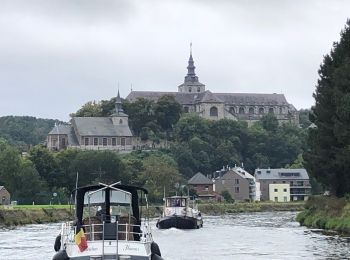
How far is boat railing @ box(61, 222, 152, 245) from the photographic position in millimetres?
35156

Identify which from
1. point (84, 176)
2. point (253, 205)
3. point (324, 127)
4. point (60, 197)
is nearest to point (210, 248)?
point (324, 127)

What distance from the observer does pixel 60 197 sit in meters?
146

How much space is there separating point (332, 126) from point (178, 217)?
21.0m

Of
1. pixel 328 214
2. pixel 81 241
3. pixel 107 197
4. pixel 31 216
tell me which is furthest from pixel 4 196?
pixel 81 241

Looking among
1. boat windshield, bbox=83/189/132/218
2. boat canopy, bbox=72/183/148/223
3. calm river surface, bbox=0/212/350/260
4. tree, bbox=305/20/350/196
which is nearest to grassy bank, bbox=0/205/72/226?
calm river surface, bbox=0/212/350/260

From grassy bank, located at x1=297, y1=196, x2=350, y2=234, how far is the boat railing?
29.9 meters

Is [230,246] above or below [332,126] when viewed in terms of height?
below

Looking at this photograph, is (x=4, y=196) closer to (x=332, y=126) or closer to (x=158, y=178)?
(x=158, y=178)

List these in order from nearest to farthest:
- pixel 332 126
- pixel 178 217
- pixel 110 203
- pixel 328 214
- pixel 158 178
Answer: pixel 110 203, pixel 328 214, pixel 332 126, pixel 178 217, pixel 158 178

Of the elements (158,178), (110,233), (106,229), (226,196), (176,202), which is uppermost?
(158,178)

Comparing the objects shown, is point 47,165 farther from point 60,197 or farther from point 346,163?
point 346,163

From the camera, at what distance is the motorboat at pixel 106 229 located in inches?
1304

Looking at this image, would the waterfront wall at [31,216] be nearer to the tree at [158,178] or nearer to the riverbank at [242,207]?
the riverbank at [242,207]

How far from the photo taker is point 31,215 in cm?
10788
